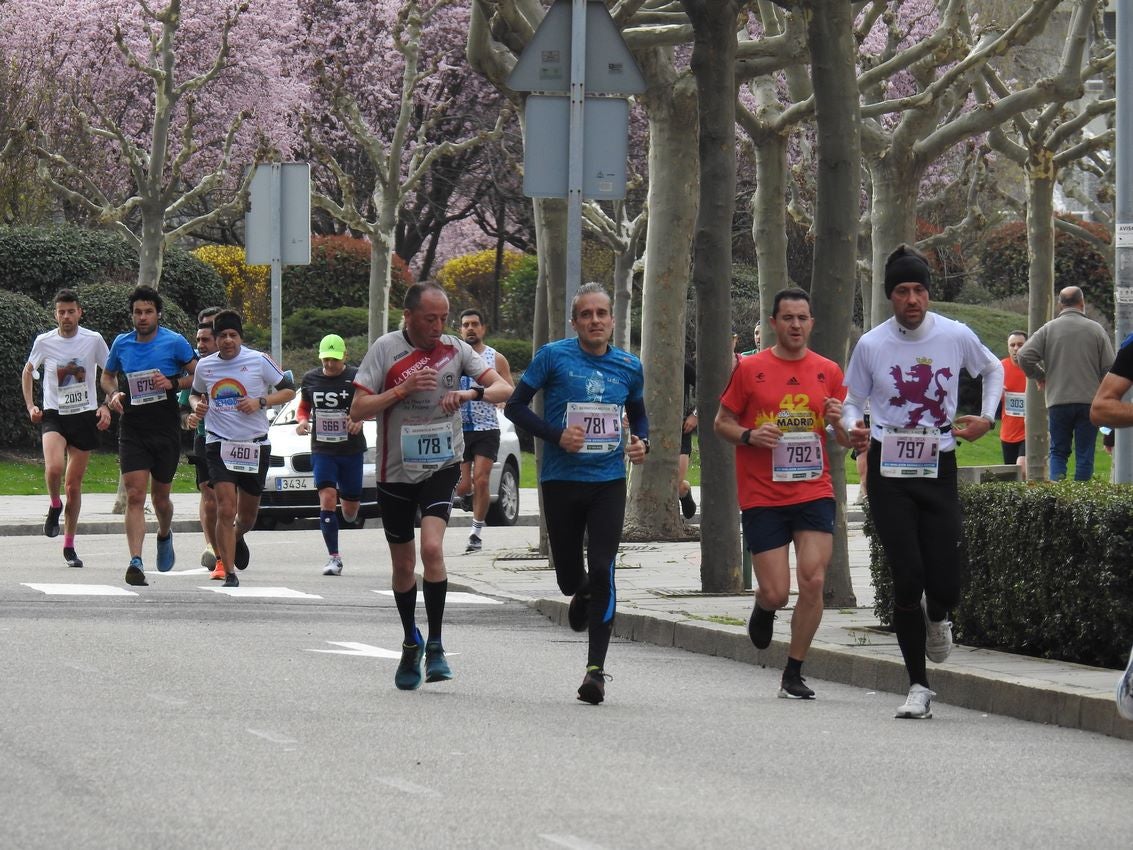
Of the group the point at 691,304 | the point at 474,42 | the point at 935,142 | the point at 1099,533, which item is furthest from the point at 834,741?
the point at 691,304

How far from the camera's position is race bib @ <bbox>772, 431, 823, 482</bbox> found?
31.5 ft

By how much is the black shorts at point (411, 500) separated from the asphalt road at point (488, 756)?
71 cm

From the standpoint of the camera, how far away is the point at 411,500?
995 cm

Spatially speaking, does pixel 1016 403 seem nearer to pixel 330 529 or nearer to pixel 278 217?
pixel 278 217

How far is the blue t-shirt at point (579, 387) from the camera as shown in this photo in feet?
31.7

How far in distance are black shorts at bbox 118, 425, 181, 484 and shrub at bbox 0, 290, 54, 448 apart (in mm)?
13848

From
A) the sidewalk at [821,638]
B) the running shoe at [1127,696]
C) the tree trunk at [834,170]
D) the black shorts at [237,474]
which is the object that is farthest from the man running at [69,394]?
the running shoe at [1127,696]

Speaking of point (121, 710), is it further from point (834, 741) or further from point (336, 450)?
point (336, 450)

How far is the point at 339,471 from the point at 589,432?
753 cm

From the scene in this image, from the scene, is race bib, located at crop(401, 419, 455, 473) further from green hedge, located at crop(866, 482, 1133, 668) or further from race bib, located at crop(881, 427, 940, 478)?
green hedge, located at crop(866, 482, 1133, 668)

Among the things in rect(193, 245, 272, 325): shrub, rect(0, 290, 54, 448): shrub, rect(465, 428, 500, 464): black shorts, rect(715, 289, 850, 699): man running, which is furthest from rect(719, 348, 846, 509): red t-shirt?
rect(193, 245, 272, 325): shrub

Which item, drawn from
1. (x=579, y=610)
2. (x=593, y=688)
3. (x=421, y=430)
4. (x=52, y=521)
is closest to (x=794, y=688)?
(x=593, y=688)

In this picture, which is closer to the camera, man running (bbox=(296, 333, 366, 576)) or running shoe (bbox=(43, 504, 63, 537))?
man running (bbox=(296, 333, 366, 576))

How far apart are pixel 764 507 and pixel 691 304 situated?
31.3 m
